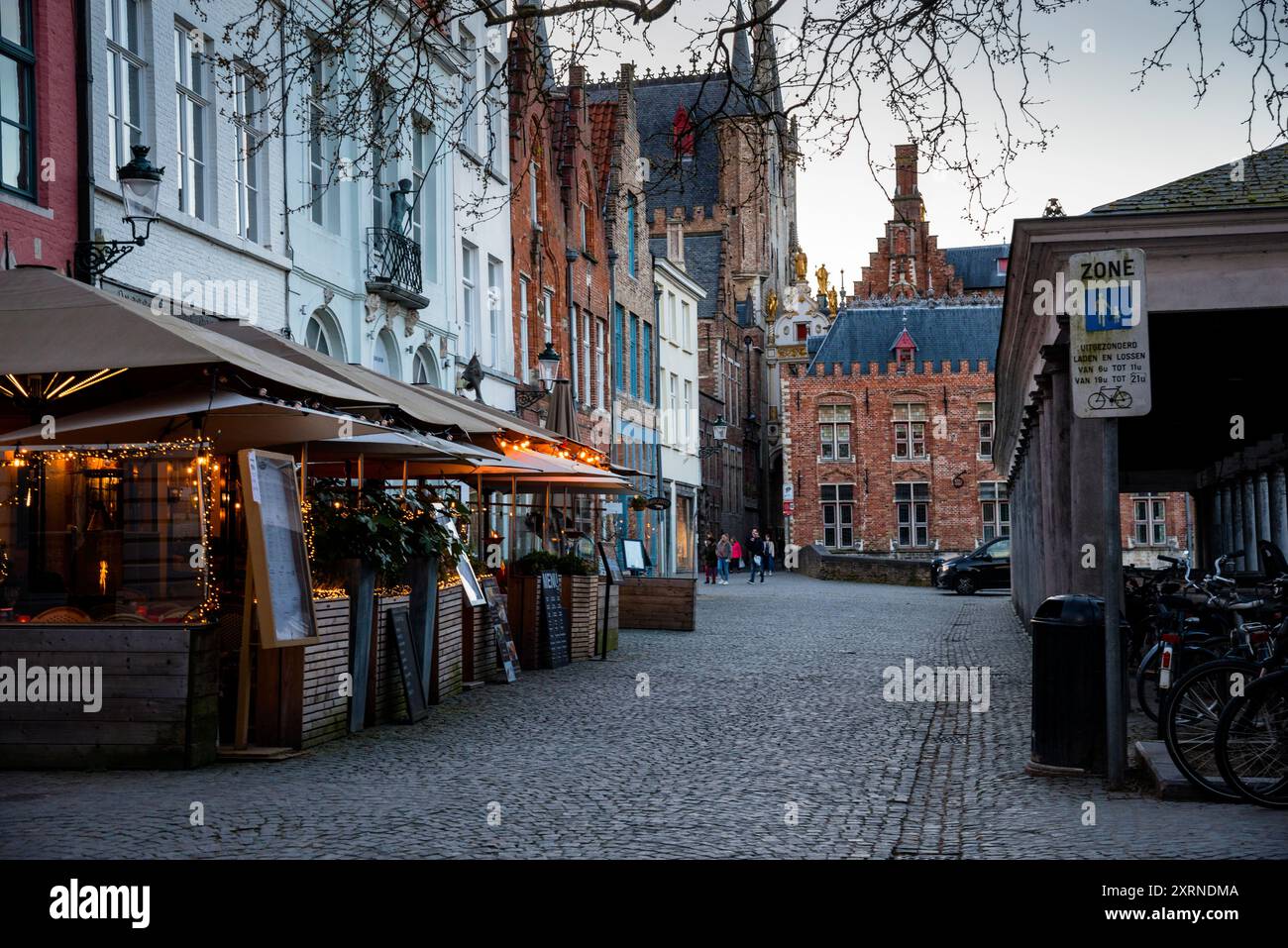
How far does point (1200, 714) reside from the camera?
27.4 feet

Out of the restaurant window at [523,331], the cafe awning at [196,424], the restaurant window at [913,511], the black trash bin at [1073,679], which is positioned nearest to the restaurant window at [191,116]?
the cafe awning at [196,424]

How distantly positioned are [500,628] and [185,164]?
6311 mm

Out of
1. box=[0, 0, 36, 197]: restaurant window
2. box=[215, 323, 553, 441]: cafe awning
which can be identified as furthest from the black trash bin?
box=[0, 0, 36, 197]: restaurant window

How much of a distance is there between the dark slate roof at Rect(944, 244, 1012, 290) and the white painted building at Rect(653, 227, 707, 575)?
1602 inches

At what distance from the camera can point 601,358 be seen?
42062mm

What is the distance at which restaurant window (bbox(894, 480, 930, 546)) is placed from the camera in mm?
79562

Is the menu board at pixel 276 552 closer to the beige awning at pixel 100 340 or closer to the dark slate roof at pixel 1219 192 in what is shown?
the beige awning at pixel 100 340

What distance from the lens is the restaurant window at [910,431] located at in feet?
261

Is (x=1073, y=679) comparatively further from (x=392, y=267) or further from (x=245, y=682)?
(x=392, y=267)

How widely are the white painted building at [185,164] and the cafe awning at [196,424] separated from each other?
12.9 feet

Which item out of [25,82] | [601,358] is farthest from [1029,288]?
[601,358]

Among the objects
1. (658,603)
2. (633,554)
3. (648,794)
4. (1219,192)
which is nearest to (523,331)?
(633,554)
